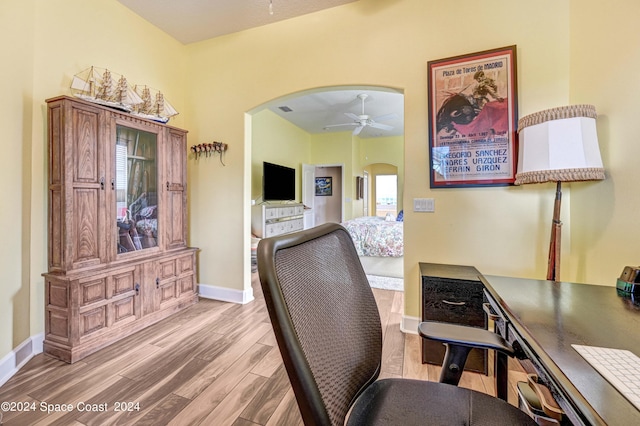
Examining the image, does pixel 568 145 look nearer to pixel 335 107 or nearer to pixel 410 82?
pixel 410 82

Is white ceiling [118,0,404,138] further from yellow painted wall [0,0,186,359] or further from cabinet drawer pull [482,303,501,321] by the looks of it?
cabinet drawer pull [482,303,501,321]

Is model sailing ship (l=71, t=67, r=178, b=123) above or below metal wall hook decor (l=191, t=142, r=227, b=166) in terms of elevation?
above

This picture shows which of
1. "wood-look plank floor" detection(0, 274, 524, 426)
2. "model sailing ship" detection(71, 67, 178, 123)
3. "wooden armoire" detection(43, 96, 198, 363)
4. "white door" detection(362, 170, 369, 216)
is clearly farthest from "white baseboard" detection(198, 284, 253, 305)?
"white door" detection(362, 170, 369, 216)

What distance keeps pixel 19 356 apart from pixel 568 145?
376 centimetres

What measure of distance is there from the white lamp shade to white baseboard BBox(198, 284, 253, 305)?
9.59ft

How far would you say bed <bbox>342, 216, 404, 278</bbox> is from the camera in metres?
4.04

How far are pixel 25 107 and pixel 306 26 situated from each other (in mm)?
2456

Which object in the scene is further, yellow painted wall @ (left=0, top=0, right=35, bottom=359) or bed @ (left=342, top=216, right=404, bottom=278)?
bed @ (left=342, top=216, right=404, bottom=278)

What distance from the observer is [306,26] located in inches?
109

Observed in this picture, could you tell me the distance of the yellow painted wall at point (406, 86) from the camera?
5.59ft

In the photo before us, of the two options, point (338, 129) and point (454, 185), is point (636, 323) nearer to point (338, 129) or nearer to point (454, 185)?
point (454, 185)

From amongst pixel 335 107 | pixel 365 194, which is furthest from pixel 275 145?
pixel 365 194

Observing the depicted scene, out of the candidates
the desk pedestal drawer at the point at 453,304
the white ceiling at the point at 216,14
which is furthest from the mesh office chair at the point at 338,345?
the white ceiling at the point at 216,14

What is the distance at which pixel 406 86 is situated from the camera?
2.41 m
